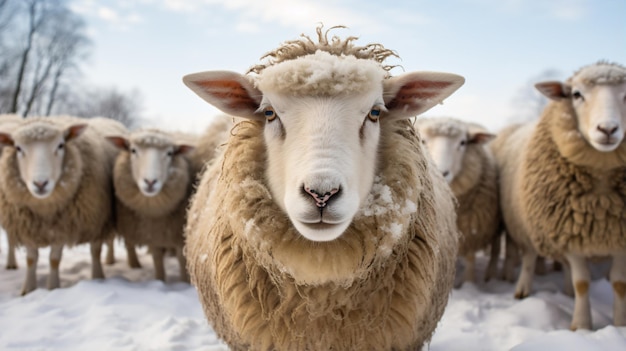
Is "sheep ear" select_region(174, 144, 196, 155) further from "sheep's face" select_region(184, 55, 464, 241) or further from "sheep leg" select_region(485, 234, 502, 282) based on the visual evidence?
"sheep leg" select_region(485, 234, 502, 282)

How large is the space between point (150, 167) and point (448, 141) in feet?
11.2

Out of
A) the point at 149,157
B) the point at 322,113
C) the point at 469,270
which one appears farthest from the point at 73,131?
the point at 469,270

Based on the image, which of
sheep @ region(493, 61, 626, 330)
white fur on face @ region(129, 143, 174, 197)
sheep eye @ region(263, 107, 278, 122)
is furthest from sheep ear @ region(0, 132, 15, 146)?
sheep @ region(493, 61, 626, 330)

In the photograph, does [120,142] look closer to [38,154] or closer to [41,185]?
[38,154]

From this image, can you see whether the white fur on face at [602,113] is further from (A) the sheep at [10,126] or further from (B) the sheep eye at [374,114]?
(A) the sheep at [10,126]

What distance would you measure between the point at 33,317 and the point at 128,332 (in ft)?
3.44

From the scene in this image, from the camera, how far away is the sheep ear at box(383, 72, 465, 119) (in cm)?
204

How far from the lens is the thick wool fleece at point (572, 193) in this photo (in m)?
3.73

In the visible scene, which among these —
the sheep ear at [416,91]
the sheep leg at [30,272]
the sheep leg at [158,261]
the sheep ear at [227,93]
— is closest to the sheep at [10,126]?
the sheep leg at [30,272]

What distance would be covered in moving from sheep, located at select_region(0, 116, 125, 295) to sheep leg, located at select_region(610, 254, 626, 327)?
5426 millimetres

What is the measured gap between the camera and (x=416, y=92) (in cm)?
208

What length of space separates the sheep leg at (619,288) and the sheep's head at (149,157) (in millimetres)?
4650

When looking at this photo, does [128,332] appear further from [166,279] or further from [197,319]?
[166,279]

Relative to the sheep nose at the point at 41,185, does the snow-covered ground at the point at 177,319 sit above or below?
below
